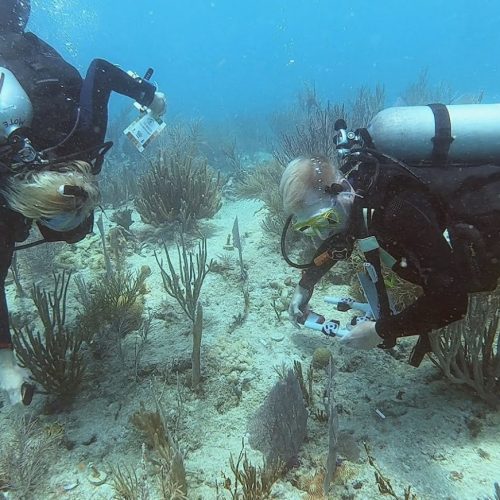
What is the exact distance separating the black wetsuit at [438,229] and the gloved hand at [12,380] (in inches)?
86.3

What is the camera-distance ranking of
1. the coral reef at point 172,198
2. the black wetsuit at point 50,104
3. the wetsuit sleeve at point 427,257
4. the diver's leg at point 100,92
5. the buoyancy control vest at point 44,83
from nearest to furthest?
the wetsuit sleeve at point 427,257 → the black wetsuit at point 50,104 → the buoyancy control vest at point 44,83 → the diver's leg at point 100,92 → the coral reef at point 172,198

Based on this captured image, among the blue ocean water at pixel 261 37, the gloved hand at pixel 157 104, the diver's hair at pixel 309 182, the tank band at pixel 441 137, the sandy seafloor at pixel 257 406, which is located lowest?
the sandy seafloor at pixel 257 406

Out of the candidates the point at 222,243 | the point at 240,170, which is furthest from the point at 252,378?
the point at 240,170

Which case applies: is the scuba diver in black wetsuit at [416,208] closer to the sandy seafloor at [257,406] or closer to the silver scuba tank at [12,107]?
the sandy seafloor at [257,406]

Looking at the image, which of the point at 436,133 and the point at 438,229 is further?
the point at 436,133

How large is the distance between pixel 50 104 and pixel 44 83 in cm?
17

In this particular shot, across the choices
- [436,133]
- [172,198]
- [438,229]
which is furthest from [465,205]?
[172,198]

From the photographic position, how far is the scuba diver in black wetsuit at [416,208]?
2.04 meters

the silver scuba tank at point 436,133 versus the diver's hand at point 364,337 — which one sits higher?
the silver scuba tank at point 436,133

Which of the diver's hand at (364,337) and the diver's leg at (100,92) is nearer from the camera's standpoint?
the diver's hand at (364,337)

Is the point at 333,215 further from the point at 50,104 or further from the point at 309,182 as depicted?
the point at 50,104

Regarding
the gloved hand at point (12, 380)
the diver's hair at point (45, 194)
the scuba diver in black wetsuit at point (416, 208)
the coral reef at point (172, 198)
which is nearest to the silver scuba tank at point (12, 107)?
the diver's hair at point (45, 194)

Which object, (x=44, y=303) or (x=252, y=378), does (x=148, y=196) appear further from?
(x=252, y=378)

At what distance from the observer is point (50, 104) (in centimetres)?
279
